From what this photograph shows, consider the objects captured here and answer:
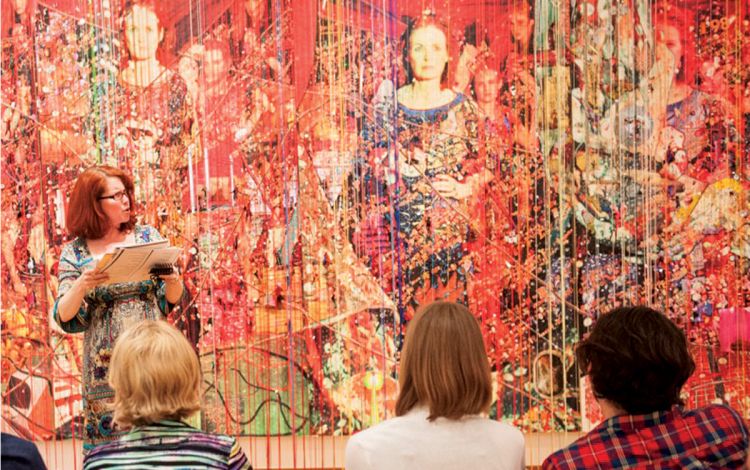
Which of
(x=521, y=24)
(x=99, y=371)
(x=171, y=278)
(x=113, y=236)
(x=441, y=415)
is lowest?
(x=99, y=371)

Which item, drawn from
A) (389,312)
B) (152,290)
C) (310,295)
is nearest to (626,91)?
(389,312)

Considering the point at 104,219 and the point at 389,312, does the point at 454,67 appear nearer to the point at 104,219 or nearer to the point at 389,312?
the point at 389,312

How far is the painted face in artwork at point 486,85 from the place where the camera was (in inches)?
158

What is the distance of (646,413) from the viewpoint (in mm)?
1930

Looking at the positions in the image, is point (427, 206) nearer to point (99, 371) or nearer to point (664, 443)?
Result: point (99, 371)

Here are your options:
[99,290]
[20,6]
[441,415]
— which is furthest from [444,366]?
[20,6]

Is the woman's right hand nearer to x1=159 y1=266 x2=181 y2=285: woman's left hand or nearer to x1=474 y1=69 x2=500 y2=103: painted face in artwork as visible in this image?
x1=159 y1=266 x2=181 y2=285: woman's left hand

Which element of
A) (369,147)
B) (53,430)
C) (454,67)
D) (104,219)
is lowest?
(53,430)

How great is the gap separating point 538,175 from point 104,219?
197 cm

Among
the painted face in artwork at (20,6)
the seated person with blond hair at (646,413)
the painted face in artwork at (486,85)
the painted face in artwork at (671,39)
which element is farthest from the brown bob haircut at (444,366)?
the painted face in artwork at (20,6)

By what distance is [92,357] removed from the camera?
3031 millimetres

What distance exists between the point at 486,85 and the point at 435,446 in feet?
7.96

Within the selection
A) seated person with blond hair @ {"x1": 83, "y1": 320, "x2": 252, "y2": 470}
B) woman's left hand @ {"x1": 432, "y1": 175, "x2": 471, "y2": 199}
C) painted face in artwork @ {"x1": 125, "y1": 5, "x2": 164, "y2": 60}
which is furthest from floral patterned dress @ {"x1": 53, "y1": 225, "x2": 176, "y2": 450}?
woman's left hand @ {"x1": 432, "y1": 175, "x2": 471, "y2": 199}

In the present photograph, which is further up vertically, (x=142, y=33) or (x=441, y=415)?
(x=142, y=33)
